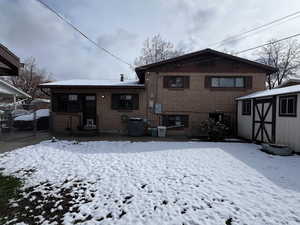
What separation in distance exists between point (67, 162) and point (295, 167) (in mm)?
6963

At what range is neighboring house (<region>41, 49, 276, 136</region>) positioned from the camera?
394 inches

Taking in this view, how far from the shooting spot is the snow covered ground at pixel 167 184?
2.51m

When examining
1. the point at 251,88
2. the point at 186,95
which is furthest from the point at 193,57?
the point at 251,88

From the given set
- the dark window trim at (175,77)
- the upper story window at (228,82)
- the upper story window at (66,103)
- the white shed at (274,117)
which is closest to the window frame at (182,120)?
the dark window trim at (175,77)

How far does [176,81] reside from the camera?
33.8 feet

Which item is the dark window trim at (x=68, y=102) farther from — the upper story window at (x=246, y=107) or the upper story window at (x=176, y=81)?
the upper story window at (x=246, y=107)

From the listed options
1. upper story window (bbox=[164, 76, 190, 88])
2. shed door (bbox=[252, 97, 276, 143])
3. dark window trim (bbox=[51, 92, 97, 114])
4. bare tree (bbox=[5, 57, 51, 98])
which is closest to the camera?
shed door (bbox=[252, 97, 276, 143])

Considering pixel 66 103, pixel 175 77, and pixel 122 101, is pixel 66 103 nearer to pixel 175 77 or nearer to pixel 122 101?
pixel 122 101

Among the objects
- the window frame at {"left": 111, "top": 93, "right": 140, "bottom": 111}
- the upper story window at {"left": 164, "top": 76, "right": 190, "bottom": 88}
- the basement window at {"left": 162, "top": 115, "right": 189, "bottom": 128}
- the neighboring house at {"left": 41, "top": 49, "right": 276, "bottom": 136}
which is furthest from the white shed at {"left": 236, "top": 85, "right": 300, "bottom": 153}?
the window frame at {"left": 111, "top": 93, "right": 140, "bottom": 111}

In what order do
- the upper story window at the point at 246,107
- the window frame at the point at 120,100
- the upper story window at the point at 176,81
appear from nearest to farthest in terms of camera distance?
the upper story window at the point at 246,107 → the upper story window at the point at 176,81 → the window frame at the point at 120,100

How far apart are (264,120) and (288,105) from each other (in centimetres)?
134

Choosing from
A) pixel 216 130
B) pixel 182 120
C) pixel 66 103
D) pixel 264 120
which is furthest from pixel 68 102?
pixel 264 120

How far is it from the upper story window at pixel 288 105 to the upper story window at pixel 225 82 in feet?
12.1

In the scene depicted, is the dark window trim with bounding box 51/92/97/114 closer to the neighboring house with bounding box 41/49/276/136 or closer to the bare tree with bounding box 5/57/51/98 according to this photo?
the neighboring house with bounding box 41/49/276/136
